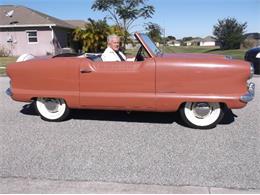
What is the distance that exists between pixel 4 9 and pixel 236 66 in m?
28.6

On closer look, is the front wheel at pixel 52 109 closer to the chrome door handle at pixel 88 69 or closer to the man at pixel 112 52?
the chrome door handle at pixel 88 69

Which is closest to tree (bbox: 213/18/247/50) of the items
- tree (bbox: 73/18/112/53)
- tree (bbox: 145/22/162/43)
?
→ tree (bbox: 145/22/162/43)

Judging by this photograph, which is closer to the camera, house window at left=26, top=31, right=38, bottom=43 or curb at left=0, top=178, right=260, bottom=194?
curb at left=0, top=178, right=260, bottom=194

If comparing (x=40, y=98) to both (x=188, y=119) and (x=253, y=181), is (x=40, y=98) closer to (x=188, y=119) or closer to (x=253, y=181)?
(x=188, y=119)

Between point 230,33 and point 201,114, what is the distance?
5116cm

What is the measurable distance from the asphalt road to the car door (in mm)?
394

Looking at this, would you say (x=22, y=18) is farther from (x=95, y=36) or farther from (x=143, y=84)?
(x=143, y=84)

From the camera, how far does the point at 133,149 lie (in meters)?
4.23

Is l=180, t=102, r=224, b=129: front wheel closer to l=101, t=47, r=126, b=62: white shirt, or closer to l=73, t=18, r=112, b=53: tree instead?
l=101, t=47, r=126, b=62: white shirt

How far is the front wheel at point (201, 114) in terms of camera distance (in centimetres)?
498

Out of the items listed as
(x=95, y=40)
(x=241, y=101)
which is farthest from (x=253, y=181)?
(x=95, y=40)

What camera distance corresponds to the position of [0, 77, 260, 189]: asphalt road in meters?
3.48

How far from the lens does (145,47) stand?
5082 millimetres

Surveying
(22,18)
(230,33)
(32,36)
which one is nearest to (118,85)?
(32,36)
